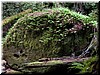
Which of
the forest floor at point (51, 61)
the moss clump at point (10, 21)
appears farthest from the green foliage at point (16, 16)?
the forest floor at point (51, 61)

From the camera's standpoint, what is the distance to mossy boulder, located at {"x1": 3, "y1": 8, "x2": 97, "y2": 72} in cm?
374

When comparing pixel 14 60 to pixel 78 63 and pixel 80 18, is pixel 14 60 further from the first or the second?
pixel 80 18

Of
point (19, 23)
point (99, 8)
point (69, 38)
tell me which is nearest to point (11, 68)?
point (19, 23)

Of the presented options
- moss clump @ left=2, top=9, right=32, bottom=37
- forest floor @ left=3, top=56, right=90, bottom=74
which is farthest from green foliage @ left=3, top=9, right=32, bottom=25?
forest floor @ left=3, top=56, right=90, bottom=74

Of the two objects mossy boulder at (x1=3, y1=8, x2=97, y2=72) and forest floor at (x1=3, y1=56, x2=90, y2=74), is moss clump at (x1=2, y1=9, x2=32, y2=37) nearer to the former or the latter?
mossy boulder at (x1=3, y1=8, x2=97, y2=72)

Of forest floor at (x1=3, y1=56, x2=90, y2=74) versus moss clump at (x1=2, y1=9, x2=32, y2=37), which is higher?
moss clump at (x1=2, y1=9, x2=32, y2=37)

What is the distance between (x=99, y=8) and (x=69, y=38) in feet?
2.23

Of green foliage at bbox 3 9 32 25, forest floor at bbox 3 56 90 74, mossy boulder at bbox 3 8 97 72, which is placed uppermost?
green foliage at bbox 3 9 32 25

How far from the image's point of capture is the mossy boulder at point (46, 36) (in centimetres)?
374

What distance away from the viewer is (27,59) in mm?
3744

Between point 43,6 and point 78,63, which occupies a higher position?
point 43,6

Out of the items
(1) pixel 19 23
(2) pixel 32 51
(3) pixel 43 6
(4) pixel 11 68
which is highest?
(3) pixel 43 6

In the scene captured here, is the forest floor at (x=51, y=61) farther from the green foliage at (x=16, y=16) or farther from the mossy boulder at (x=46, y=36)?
the green foliage at (x=16, y=16)

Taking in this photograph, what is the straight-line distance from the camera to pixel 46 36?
377cm
